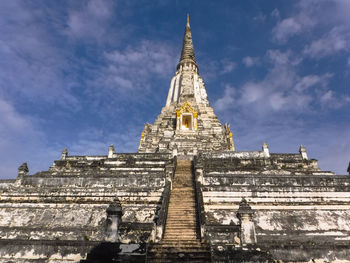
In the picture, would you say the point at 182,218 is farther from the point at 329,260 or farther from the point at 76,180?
the point at 76,180

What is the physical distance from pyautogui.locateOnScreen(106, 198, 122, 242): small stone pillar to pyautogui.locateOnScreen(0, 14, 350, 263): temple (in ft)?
0.13

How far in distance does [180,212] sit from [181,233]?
1741 millimetres

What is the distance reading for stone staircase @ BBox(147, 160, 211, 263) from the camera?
9.20 m

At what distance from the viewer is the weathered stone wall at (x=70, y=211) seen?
36.0 feet

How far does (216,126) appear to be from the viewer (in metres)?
38.8

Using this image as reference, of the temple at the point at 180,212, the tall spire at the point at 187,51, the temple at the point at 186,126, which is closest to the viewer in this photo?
the temple at the point at 180,212

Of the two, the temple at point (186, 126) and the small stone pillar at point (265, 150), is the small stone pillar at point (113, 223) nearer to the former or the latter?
the temple at point (186, 126)

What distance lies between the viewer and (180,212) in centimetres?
1299

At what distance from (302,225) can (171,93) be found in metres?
35.5

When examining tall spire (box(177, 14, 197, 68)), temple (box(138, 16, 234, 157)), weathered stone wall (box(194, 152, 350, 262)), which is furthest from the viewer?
tall spire (box(177, 14, 197, 68))

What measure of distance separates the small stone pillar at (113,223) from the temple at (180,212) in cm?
4

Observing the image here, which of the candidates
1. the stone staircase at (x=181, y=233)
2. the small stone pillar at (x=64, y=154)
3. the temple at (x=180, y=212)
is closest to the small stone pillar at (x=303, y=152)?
the temple at (x=180, y=212)

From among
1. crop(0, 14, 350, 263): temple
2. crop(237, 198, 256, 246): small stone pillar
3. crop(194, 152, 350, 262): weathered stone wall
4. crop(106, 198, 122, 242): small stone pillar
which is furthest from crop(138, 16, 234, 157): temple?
crop(237, 198, 256, 246): small stone pillar

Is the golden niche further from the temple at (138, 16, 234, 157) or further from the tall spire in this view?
the tall spire
